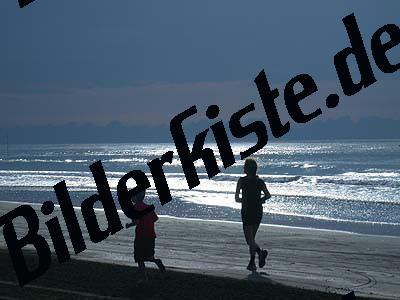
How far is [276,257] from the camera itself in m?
17.2

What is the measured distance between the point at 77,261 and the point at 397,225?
18.3 metres

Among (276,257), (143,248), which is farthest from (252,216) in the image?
(276,257)

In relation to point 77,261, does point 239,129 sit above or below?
above

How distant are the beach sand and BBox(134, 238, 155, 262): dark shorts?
1.44 feet

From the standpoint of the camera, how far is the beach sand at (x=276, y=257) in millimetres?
12688

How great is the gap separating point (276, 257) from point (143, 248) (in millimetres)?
5563

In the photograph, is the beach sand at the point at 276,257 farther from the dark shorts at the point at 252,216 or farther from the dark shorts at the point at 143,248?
the dark shorts at the point at 252,216

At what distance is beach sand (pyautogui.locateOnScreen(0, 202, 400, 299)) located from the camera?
500 inches

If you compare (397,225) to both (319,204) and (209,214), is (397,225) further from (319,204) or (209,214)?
(319,204)

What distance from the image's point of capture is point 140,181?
1076 centimetres

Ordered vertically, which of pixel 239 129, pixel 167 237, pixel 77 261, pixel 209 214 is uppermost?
pixel 239 129

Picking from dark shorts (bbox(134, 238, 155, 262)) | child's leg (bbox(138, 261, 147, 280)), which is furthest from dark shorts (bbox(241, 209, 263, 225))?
child's leg (bbox(138, 261, 147, 280))

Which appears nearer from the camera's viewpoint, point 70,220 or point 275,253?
point 70,220

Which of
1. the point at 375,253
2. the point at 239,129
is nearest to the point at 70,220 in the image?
the point at 239,129
